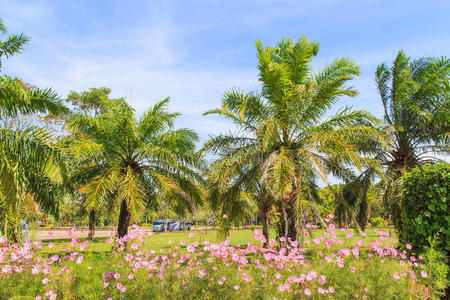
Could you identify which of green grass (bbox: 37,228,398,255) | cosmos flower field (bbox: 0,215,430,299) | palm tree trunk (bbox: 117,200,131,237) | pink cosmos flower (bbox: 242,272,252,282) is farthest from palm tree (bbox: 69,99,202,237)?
pink cosmos flower (bbox: 242,272,252,282)

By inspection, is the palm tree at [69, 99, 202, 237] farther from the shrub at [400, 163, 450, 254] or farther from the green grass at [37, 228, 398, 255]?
the shrub at [400, 163, 450, 254]

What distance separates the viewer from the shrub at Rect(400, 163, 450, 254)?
16.0 ft

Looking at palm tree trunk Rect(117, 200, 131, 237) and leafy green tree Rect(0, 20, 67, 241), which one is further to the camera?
palm tree trunk Rect(117, 200, 131, 237)

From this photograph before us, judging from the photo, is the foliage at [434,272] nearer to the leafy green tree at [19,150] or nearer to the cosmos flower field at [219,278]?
the cosmos flower field at [219,278]

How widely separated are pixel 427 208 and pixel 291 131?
531 centimetres

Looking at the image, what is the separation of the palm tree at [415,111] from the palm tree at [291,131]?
186cm

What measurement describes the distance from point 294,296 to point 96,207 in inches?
306

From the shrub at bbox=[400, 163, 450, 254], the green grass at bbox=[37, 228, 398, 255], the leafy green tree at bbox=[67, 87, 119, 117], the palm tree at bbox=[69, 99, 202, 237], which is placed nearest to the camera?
the green grass at bbox=[37, 228, 398, 255]

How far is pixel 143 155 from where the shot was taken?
11.7 metres

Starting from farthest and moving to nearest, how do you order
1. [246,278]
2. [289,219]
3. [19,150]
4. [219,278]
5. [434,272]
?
[289,219], [19,150], [434,272], [219,278], [246,278]

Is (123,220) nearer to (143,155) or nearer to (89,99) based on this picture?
(143,155)

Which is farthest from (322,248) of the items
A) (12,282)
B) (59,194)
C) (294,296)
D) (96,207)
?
(59,194)

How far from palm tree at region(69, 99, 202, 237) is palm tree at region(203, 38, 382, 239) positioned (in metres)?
1.54

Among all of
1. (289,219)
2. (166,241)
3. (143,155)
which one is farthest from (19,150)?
(166,241)
